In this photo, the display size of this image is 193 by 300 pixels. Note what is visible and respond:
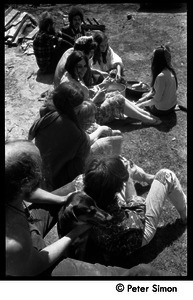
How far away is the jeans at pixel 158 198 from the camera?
11.9 ft

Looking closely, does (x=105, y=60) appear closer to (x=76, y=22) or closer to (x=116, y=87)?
(x=116, y=87)

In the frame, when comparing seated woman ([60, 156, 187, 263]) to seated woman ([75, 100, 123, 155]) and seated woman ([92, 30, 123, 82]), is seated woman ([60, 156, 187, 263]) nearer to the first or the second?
seated woman ([75, 100, 123, 155])

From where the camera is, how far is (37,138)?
13.2 feet

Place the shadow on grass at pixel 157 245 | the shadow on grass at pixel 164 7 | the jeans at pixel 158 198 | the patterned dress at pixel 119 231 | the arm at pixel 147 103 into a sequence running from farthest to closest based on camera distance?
the shadow on grass at pixel 164 7
the arm at pixel 147 103
the shadow on grass at pixel 157 245
the jeans at pixel 158 198
the patterned dress at pixel 119 231

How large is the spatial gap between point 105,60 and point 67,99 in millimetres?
2585

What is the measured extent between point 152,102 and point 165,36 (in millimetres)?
3026

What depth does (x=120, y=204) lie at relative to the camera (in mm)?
3508

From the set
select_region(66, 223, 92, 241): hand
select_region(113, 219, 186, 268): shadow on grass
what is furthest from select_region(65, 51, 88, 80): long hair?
select_region(66, 223, 92, 241): hand

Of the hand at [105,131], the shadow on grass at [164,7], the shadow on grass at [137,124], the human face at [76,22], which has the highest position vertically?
the human face at [76,22]

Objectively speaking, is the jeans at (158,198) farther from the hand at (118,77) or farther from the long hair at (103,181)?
the hand at (118,77)

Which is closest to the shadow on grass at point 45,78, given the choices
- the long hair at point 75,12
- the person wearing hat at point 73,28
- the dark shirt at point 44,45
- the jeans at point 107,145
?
the dark shirt at point 44,45

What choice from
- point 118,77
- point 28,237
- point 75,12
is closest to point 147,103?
point 118,77

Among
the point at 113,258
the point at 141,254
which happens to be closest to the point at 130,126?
the point at 141,254
